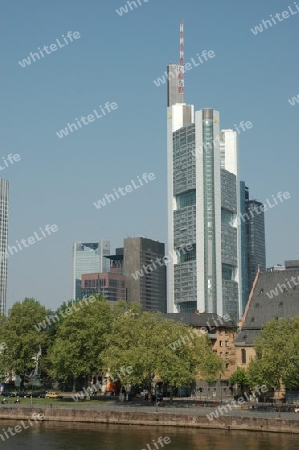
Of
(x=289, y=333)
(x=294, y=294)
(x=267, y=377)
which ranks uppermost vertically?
(x=294, y=294)

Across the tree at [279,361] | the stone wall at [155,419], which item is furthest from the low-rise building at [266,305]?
the stone wall at [155,419]

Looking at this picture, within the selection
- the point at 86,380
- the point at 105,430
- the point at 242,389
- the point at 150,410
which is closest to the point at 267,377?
the point at 150,410

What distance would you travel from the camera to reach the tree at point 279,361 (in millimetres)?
91000

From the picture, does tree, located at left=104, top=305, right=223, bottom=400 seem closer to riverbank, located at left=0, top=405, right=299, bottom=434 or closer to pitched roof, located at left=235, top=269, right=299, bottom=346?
riverbank, located at left=0, top=405, right=299, bottom=434

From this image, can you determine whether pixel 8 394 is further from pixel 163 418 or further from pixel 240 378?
pixel 163 418

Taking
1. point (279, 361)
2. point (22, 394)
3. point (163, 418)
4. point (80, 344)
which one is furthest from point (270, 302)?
point (163, 418)

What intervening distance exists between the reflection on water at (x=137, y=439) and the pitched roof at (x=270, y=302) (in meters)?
51.5

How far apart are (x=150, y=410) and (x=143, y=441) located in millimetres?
17897

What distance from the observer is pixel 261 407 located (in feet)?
305

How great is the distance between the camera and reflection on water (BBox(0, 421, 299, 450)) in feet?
226

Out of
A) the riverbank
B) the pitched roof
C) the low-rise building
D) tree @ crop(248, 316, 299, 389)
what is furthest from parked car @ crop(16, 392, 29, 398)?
tree @ crop(248, 316, 299, 389)

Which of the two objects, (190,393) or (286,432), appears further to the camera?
(190,393)

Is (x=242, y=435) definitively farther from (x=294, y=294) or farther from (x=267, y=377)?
(x=294, y=294)

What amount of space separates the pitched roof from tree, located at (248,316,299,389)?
30835mm
